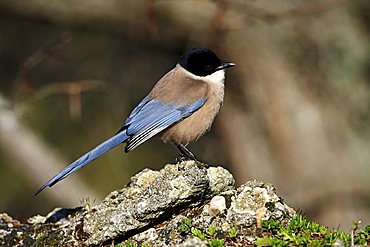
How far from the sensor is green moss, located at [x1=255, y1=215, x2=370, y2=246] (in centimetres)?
384

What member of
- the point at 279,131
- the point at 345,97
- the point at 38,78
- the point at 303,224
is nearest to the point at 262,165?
the point at 279,131

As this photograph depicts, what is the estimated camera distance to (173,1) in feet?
32.3

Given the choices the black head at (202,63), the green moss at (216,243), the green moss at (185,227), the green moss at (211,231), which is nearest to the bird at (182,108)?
the black head at (202,63)

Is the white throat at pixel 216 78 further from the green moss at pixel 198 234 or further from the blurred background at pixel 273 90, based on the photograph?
the blurred background at pixel 273 90

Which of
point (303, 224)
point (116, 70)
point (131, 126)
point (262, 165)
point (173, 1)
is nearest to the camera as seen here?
point (303, 224)

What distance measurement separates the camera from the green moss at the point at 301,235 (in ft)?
12.6

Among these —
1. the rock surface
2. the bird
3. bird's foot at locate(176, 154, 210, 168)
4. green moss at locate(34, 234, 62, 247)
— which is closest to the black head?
the bird

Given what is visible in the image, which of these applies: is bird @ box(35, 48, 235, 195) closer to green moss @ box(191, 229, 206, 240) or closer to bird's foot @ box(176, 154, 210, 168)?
bird's foot @ box(176, 154, 210, 168)

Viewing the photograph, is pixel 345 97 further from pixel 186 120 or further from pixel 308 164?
pixel 186 120

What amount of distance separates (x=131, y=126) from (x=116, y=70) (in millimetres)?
6092

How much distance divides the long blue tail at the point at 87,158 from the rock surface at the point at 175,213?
41cm

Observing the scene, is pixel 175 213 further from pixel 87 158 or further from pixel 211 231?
pixel 87 158

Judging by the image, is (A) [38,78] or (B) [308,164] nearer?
(B) [308,164]

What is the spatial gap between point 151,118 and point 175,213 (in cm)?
165
